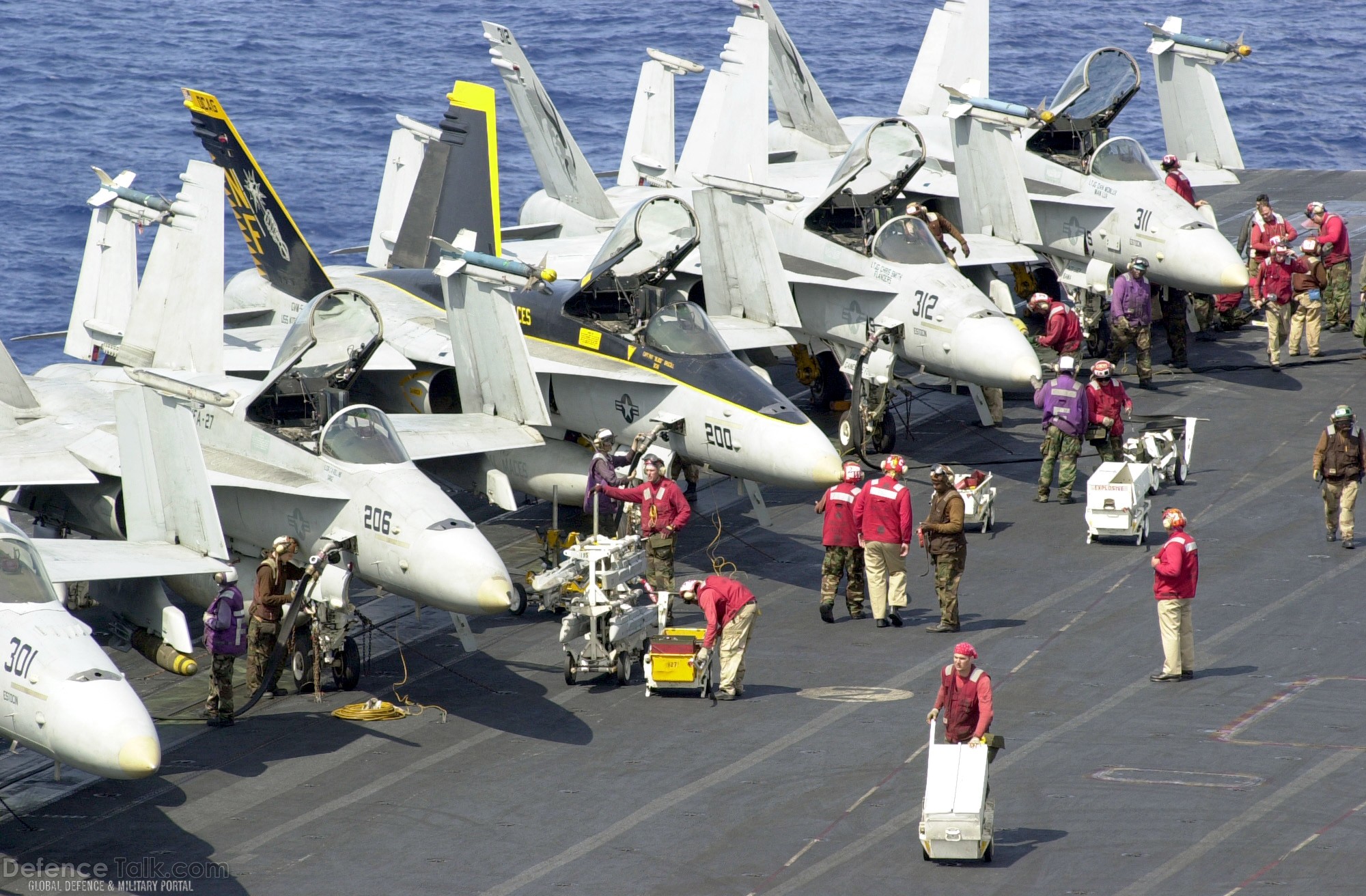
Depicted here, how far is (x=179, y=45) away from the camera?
69.9m

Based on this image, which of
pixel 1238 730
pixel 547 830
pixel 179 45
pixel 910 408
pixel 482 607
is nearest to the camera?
pixel 547 830

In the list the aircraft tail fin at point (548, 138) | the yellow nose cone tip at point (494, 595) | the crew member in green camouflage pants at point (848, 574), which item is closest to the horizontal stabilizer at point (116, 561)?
the yellow nose cone tip at point (494, 595)

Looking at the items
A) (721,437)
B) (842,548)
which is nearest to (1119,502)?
(842,548)

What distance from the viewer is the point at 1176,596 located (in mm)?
17016

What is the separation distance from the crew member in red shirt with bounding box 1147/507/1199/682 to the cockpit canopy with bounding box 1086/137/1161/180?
12098 millimetres

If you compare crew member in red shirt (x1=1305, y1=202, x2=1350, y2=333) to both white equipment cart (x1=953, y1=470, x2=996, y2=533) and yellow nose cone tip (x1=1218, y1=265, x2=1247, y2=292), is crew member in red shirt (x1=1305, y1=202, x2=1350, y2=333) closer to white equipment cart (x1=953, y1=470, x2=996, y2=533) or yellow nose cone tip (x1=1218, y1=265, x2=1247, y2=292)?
yellow nose cone tip (x1=1218, y1=265, x2=1247, y2=292)

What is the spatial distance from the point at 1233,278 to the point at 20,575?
1841 centimetres

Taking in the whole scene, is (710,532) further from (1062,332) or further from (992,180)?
(992,180)

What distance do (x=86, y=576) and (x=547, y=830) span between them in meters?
5.12

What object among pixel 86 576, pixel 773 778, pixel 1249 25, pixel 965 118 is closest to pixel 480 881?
pixel 773 778

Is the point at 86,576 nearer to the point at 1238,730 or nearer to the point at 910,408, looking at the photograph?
the point at 1238,730

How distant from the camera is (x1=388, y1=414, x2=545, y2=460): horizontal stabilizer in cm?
2118

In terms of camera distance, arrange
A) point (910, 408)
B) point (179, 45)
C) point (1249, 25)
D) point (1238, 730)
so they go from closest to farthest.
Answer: point (1238, 730)
point (910, 408)
point (179, 45)
point (1249, 25)

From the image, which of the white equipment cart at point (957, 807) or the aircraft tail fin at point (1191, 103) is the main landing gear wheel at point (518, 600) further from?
the aircraft tail fin at point (1191, 103)
